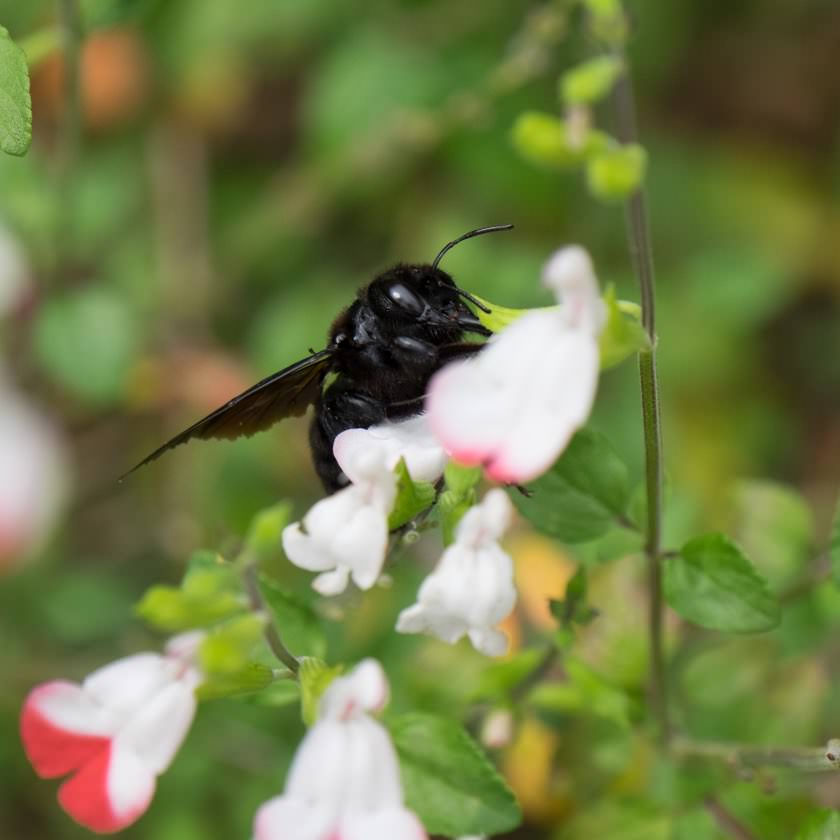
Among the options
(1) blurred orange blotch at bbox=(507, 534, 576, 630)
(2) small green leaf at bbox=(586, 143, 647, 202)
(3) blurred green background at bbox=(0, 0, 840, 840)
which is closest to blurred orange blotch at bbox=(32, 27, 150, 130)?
(3) blurred green background at bbox=(0, 0, 840, 840)

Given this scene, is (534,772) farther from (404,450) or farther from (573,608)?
(404,450)

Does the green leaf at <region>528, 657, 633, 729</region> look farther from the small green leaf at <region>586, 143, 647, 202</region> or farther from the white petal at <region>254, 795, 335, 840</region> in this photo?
the small green leaf at <region>586, 143, 647, 202</region>

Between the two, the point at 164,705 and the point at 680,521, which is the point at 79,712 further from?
the point at 680,521

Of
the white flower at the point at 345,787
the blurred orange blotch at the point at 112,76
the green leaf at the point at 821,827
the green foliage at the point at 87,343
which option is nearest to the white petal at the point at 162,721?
the white flower at the point at 345,787

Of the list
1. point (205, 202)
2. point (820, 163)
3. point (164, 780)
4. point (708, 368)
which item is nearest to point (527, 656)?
point (164, 780)

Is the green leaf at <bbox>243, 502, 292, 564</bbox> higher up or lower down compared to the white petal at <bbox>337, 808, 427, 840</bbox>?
higher up

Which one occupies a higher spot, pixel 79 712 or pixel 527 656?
pixel 79 712
